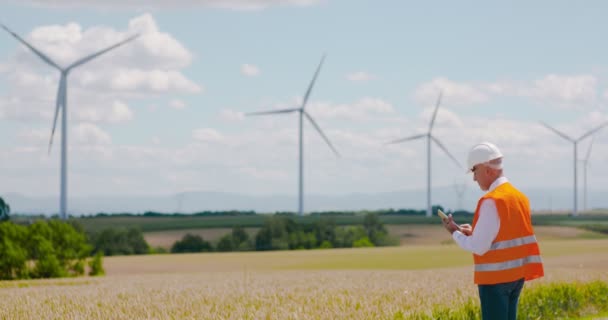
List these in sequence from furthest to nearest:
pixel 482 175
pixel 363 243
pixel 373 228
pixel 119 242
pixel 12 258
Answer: pixel 373 228
pixel 363 243
pixel 119 242
pixel 12 258
pixel 482 175

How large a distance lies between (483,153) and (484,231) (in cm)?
97

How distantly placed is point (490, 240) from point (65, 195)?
199 ft

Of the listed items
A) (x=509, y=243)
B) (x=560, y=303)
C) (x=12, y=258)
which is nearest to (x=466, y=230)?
(x=509, y=243)

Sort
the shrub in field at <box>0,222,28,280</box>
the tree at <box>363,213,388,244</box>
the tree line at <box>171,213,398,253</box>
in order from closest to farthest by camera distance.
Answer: the shrub in field at <box>0,222,28,280</box>
the tree line at <box>171,213,398,253</box>
the tree at <box>363,213,388,244</box>

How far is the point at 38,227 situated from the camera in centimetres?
4344

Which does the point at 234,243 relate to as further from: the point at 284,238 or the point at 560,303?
the point at 560,303

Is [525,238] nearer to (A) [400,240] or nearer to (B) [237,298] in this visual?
(B) [237,298]

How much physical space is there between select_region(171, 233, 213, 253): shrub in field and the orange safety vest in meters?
69.2

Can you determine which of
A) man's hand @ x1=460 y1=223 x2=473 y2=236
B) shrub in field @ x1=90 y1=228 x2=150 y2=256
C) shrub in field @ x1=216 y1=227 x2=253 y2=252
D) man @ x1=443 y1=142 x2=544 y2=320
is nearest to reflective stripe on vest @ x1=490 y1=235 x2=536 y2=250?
man @ x1=443 y1=142 x2=544 y2=320

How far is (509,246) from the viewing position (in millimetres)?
10445

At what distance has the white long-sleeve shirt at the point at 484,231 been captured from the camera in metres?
10.2

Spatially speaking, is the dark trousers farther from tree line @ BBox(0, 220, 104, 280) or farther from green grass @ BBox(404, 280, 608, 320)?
tree line @ BBox(0, 220, 104, 280)

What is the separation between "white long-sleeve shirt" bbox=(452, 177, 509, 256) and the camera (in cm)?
1020

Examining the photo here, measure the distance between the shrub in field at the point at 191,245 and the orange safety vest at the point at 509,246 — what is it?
227ft
